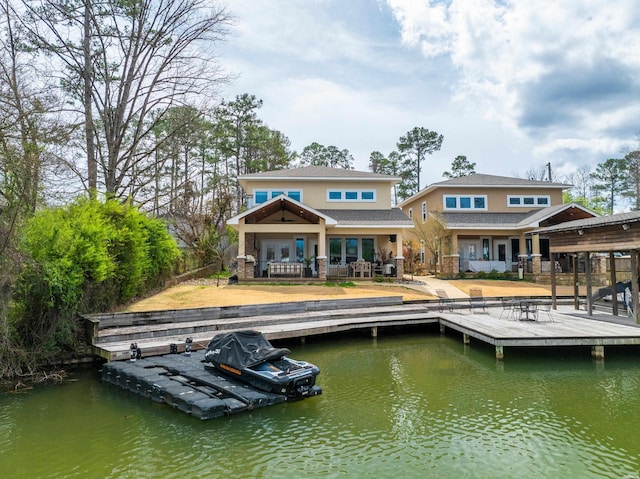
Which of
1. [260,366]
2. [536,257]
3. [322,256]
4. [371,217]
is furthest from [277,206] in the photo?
[536,257]

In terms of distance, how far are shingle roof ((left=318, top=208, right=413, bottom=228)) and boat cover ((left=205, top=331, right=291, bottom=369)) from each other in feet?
46.7

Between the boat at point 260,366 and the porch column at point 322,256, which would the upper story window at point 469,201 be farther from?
the boat at point 260,366

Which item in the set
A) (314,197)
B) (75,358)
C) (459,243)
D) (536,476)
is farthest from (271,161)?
(536,476)

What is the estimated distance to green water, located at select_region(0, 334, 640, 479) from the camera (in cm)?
550

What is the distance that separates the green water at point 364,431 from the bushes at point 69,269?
4.76 feet

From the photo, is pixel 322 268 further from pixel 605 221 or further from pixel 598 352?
pixel 598 352

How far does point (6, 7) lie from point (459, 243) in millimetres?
25666

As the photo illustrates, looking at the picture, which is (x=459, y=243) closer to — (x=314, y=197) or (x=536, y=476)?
(x=314, y=197)

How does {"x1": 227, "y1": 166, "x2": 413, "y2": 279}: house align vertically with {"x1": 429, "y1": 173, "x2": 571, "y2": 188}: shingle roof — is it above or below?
below

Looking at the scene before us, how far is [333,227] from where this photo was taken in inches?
894

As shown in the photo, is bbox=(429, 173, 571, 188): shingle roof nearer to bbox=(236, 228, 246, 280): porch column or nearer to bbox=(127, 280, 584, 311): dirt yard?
bbox=(127, 280, 584, 311): dirt yard

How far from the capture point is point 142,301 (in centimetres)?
1510

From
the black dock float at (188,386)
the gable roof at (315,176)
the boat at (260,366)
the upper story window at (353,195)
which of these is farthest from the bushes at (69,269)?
the upper story window at (353,195)

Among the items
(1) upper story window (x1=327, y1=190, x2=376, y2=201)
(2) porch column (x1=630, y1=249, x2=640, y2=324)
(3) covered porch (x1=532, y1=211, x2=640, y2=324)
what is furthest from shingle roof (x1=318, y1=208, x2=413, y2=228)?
(2) porch column (x1=630, y1=249, x2=640, y2=324)
